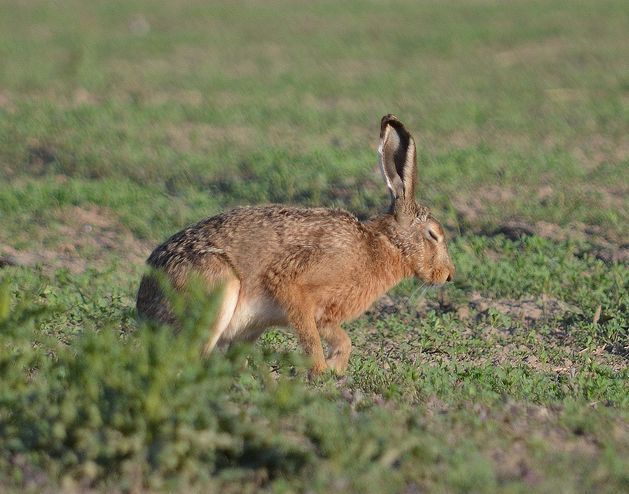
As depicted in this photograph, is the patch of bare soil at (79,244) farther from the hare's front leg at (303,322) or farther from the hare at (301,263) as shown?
the hare's front leg at (303,322)

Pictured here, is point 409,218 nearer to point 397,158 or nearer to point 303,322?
point 397,158

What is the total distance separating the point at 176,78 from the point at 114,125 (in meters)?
3.01

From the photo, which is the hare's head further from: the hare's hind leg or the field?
the hare's hind leg

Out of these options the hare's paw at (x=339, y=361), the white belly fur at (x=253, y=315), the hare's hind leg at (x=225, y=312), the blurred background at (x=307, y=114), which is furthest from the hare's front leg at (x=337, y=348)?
the blurred background at (x=307, y=114)

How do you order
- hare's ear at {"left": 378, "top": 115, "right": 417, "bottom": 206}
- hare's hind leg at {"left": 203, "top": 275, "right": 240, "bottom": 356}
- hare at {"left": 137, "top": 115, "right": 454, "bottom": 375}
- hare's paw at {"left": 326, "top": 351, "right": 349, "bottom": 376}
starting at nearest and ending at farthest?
hare's hind leg at {"left": 203, "top": 275, "right": 240, "bottom": 356}, hare at {"left": 137, "top": 115, "right": 454, "bottom": 375}, hare's paw at {"left": 326, "top": 351, "right": 349, "bottom": 376}, hare's ear at {"left": 378, "top": 115, "right": 417, "bottom": 206}

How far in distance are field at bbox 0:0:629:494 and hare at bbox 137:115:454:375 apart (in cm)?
22

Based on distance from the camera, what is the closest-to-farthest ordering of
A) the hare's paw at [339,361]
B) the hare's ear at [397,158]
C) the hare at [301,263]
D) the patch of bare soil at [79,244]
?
the hare at [301,263], the hare's paw at [339,361], the hare's ear at [397,158], the patch of bare soil at [79,244]

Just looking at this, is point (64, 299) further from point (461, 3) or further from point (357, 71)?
point (461, 3)

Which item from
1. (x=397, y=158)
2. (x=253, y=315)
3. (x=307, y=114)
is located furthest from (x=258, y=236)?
(x=307, y=114)

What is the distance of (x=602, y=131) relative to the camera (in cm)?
1115

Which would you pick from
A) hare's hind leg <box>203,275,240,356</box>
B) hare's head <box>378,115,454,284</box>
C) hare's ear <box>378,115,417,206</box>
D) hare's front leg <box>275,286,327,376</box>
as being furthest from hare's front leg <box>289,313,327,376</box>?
hare's ear <box>378,115,417,206</box>

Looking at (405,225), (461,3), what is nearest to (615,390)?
(405,225)

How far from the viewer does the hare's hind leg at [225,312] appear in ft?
16.9

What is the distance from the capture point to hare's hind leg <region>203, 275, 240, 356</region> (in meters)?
5.16
